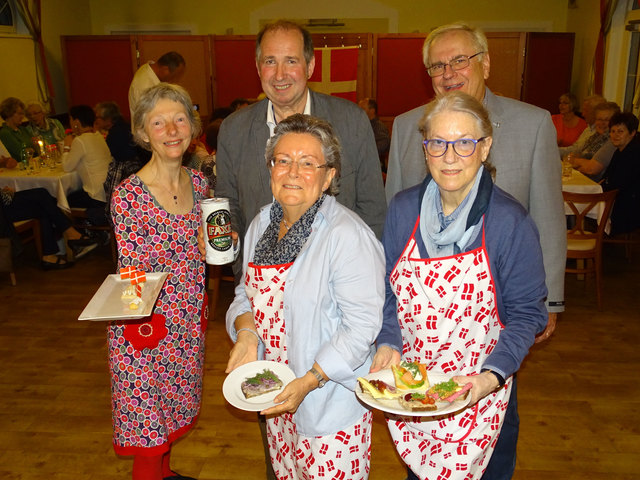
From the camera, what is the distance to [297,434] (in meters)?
1.94

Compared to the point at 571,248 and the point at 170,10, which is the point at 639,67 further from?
the point at 170,10

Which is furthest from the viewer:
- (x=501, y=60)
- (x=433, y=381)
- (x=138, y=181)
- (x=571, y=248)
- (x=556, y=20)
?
(x=556, y=20)

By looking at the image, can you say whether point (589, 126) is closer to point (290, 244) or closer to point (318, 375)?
point (290, 244)

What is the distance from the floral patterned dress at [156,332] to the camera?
226 centimetres

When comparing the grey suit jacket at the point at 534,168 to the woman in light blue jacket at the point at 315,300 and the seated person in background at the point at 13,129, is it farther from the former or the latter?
the seated person in background at the point at 13,129

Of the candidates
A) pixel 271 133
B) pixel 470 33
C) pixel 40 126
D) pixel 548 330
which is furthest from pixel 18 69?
pixel 548 330

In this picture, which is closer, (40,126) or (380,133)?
(380,133)

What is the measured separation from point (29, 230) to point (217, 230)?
4.87m

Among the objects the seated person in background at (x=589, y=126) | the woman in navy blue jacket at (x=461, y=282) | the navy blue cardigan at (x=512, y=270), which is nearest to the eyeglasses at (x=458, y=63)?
the woman in navy blue jacket at (x=461, y=282)

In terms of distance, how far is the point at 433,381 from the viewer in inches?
67.9

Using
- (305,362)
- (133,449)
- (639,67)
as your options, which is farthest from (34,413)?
(639,67)

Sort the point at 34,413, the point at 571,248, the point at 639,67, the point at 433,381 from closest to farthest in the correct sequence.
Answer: the point at 433,381 < the point at 34,413 < the point at 571,248 < the point at 639,67

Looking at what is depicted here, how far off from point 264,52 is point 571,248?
137 inches

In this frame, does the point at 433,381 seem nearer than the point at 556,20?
Yes
